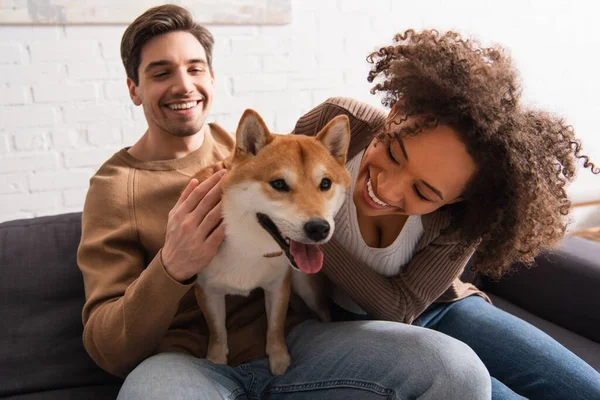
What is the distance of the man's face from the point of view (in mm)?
1347

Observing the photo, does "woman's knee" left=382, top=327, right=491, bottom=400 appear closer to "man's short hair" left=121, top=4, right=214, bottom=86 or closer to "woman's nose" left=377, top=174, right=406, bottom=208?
"woman's nose" left=377, top=174, right=406, bottom=208

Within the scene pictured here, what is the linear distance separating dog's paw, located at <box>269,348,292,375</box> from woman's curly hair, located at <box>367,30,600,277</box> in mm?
578

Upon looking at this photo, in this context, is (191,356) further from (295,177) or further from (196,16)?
(196,16)

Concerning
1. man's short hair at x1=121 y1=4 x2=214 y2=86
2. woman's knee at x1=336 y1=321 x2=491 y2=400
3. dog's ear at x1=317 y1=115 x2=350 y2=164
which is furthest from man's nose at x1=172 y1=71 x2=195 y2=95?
woman's knee at x1=336 y1=321 x2=491 y2=400

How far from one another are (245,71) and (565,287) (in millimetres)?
1575

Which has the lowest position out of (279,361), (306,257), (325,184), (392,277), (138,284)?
(279,361)

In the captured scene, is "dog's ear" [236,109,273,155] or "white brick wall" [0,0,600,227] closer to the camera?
"dog's ear" [236,109,273,155]

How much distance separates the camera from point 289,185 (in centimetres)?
104

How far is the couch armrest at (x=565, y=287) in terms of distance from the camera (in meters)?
1.71

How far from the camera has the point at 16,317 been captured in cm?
145

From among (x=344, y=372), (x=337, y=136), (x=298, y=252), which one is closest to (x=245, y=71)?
(x=337, y=136)

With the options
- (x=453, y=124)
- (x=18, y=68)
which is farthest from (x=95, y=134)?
(x=453, y=124)

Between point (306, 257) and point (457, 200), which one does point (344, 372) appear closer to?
point (306, 257)

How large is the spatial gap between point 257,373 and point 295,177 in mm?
527
